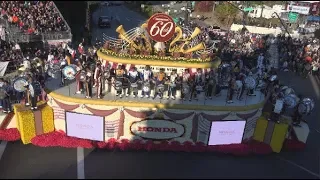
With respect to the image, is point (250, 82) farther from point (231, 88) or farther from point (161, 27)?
point (161, 27)

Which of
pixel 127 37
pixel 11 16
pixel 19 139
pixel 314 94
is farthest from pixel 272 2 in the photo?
pixel 19 139

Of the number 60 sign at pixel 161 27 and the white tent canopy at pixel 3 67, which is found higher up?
the number 60 sign at pixel 161 27

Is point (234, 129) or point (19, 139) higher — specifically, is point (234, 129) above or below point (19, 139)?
above

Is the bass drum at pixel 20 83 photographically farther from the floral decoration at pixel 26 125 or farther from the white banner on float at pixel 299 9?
the white banner on float at pixel 299 9

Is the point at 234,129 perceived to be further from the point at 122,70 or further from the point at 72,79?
the point at 72,79

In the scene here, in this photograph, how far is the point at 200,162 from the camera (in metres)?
18.9

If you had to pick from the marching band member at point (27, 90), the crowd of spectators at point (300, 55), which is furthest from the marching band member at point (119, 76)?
the crowd of spectators at point (300, 55)

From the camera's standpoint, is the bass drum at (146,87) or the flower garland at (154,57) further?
the flower garland at (154,57)

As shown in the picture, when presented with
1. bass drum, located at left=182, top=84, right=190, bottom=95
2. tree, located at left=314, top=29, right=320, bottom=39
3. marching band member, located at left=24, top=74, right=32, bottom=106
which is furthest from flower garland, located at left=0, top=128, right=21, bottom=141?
tree, located at left=314, top=29, right=320, bottom=39

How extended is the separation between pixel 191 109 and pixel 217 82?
2472 millimetres

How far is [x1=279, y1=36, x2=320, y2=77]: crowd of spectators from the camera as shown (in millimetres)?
32438

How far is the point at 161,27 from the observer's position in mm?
20031

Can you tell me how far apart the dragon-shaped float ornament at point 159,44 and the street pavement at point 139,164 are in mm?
5230

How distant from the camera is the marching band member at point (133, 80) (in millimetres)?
19469
